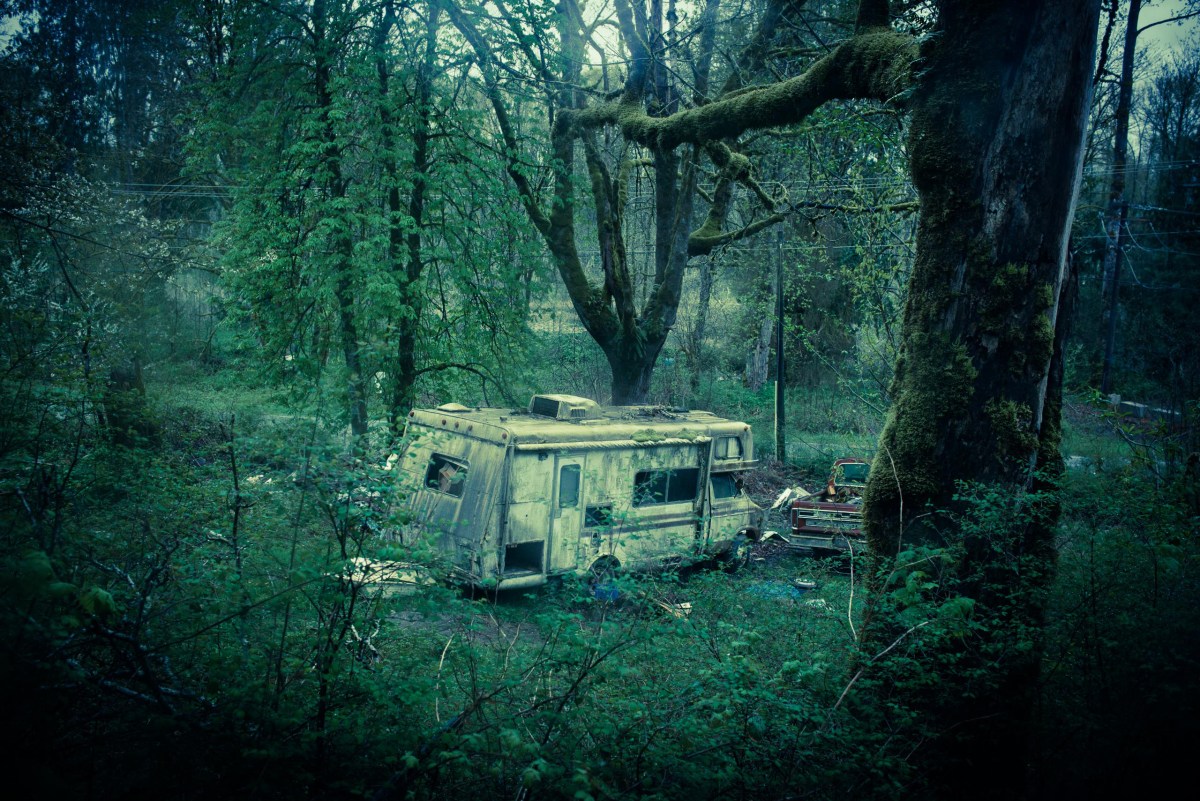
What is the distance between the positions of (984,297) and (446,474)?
21.5 feet

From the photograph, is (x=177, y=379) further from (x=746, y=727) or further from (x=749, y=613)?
(x=746, y=727)

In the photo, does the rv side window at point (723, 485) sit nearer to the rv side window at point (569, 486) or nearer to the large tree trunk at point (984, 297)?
the rv side window at point (569, 486)

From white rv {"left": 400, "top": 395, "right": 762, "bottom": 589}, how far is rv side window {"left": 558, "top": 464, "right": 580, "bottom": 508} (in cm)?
1

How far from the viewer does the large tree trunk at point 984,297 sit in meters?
3.92

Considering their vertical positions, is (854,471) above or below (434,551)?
below

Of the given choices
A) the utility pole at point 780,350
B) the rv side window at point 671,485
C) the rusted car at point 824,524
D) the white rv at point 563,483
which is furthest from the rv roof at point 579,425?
the utility pole at point 780,350

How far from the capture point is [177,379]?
56.9ft

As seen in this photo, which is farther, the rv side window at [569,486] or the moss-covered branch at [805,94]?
the rv side window at [569,486]

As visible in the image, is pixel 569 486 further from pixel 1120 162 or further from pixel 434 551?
pixel 1120 162

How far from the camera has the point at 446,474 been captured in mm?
8805

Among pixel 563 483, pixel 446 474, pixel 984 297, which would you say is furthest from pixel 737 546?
pixel 984 297

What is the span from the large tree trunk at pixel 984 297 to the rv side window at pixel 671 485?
5.14 metres

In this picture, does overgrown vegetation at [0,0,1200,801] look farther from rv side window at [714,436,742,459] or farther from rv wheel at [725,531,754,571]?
rv side window at [714,436,742,459]

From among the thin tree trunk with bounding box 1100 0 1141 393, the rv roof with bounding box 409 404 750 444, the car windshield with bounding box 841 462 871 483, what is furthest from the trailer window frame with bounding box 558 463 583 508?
the thin tree trunk with bounding box 1100 0 1141 393
